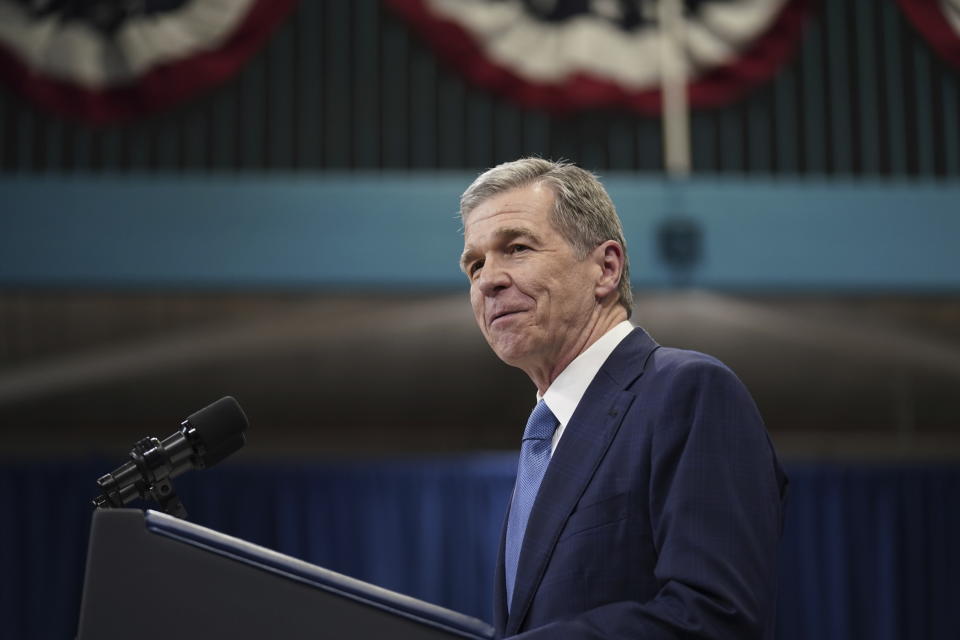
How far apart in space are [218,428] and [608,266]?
0.46 metres

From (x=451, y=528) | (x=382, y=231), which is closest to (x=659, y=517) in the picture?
(x=382, y=231)

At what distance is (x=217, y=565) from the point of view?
0.91 m

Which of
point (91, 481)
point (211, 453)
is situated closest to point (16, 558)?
point (91, 481)

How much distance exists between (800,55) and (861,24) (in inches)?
11.3

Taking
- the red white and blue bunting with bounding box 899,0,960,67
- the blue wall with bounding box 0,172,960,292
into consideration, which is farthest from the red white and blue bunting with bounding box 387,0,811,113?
the red white and blue bunting with bounding box 899,0,960,67

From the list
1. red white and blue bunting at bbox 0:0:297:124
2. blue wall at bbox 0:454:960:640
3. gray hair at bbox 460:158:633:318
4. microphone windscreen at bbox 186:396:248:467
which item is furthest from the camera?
blue wall at bbox 0:454:960:640

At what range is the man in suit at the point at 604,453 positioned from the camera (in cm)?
93

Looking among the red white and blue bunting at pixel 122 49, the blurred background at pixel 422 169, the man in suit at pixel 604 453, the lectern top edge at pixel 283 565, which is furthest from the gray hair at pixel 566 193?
the red white and blue bunting at pixel 122 49

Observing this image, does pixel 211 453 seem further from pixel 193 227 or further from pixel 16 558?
pixel 16 558

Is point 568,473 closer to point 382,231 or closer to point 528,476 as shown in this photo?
point 528,476

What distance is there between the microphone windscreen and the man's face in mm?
280

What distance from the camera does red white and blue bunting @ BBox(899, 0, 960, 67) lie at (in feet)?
15.3

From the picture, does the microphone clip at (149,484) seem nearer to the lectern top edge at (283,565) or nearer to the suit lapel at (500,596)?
the lectern top edge at (283,565)

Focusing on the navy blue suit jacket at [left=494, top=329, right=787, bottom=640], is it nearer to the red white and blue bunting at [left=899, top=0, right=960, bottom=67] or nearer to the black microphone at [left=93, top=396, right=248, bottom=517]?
the black microphone at [left=93, top=396, right=248, bottom=517]
